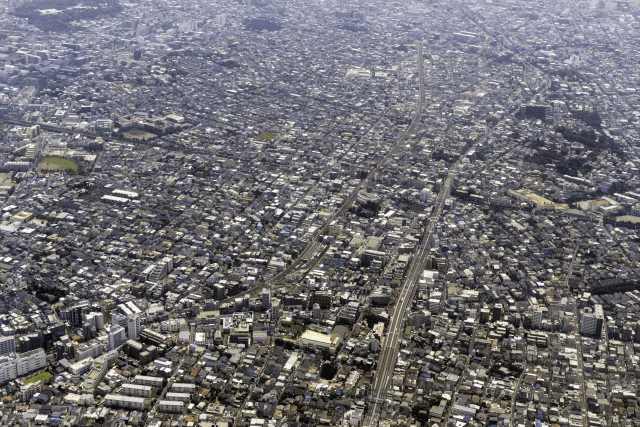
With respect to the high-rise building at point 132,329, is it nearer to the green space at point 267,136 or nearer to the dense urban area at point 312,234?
the dense urban area at point 312,234

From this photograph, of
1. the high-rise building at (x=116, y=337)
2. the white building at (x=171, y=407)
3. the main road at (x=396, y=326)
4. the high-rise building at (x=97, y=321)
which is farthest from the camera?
the high-rise building at (x=97, y=321)

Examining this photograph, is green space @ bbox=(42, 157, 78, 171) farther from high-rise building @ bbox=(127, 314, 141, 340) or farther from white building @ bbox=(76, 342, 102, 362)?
white building @ bbox=(76, 342, 102, 362)

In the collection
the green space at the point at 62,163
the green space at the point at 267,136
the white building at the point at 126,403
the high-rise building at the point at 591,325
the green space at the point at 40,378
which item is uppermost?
the high-rise building at the point at 591,325

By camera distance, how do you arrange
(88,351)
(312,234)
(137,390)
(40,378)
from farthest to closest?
1. (312,234)
2. (88,351)
3. (40,378)
4. (137,390)

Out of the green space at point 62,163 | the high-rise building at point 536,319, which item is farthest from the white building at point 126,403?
the green space at point 62,163

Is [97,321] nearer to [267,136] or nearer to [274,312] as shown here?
[274,312]

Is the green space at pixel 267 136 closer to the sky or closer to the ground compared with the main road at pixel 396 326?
closer to the ground

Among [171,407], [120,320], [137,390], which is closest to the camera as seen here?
[171,407]

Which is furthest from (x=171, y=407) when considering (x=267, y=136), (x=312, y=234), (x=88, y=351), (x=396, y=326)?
(x=267, y=136)
